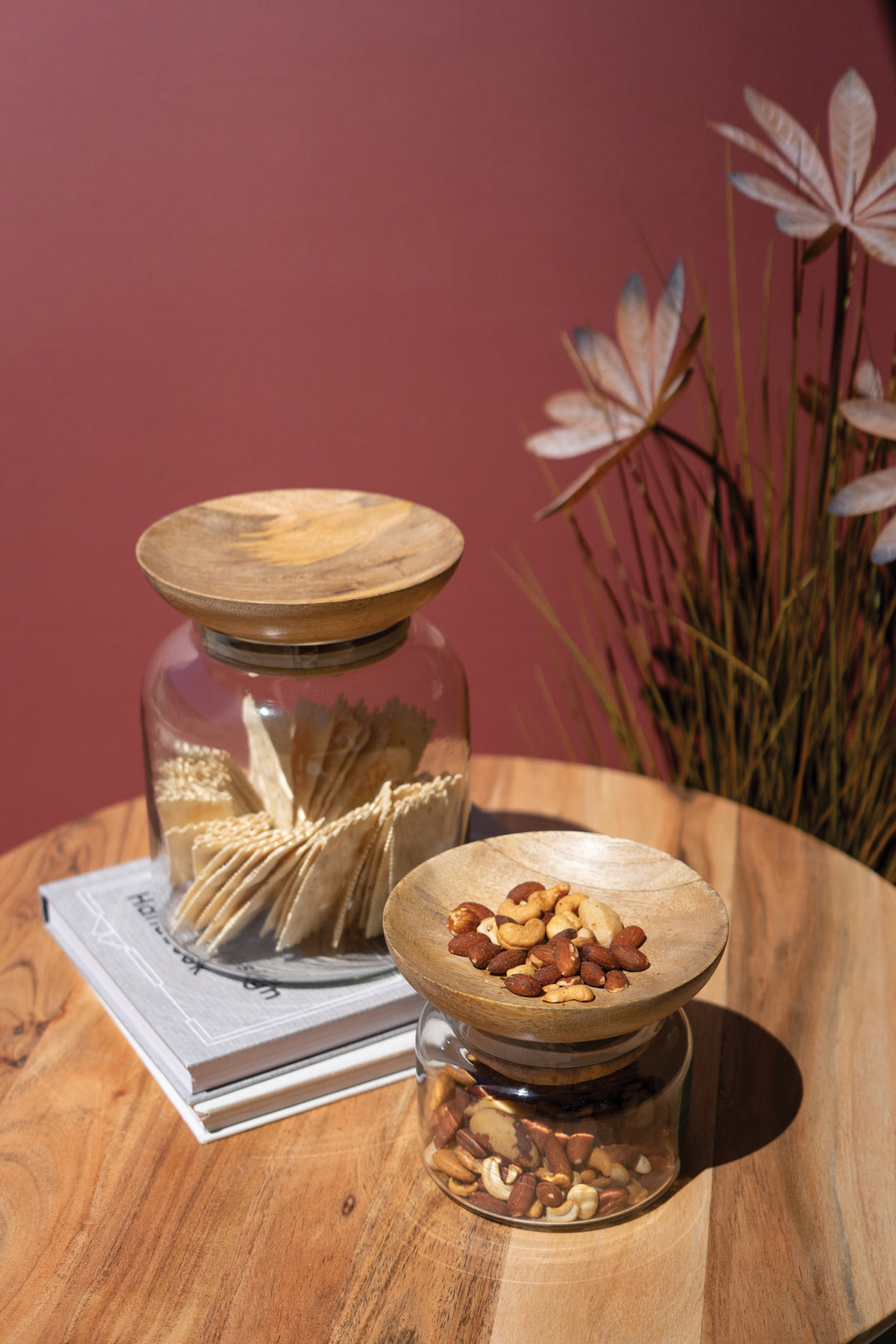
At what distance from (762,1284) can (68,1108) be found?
0.48 meters

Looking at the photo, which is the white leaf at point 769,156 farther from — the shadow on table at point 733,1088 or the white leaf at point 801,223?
the shadow on table at point 733,1088

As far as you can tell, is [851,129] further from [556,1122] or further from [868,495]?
[556,1122]

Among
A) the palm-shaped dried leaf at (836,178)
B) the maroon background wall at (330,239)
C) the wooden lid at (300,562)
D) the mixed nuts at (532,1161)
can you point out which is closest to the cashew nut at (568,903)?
the mixed nuts at (532,1161)

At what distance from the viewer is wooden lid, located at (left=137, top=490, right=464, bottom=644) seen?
81 cm

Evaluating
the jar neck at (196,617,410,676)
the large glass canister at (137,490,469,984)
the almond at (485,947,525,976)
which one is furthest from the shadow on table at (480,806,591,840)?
the almond at (485,947,525,976)

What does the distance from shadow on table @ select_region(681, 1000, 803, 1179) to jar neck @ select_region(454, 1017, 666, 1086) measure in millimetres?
125

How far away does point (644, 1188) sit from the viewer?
28.9 inches

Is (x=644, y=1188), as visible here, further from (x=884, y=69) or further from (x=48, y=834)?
(x=884, y=69)

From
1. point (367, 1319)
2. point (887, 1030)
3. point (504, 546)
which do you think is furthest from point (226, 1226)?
point (504, 546)

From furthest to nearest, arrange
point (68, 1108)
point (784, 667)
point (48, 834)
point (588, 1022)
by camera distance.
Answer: point (784, 667), point (48, 834), point (68, 1108), point (588, 1022)

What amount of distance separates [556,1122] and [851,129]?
1.04m

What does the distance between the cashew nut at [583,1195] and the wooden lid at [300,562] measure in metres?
0.39

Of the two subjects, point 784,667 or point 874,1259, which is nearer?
point 874,1259

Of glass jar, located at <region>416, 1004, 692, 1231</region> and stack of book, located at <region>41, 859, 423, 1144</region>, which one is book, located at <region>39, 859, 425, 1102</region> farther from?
glass jar, located at <region>416, 1004, 692, 1231</region>
